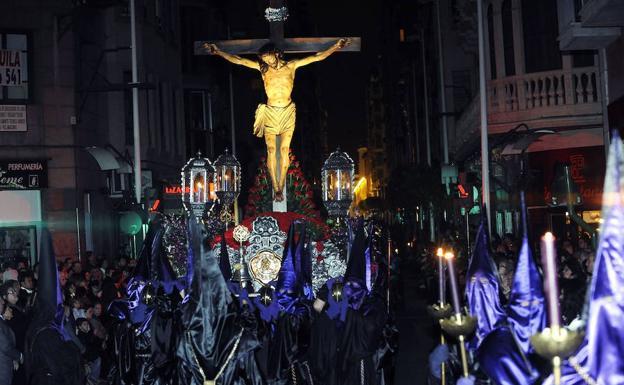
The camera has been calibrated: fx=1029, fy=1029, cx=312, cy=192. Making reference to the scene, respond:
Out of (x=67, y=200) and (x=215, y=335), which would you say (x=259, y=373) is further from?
(x=67, y=200)

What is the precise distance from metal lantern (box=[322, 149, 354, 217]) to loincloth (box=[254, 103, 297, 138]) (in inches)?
48.5

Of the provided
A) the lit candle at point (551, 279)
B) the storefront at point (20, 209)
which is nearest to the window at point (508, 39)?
the storefront at point (20, 209)

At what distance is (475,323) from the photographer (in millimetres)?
8039

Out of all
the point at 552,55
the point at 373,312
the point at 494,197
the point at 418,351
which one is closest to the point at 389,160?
the point at 494,197

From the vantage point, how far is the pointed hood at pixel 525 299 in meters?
6.95

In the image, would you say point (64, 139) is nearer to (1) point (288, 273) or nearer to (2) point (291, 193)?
(2) point (291, 193)

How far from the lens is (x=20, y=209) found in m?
26.3

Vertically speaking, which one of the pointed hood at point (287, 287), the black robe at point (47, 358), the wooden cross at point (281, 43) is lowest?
the black robe at point (47, 358)

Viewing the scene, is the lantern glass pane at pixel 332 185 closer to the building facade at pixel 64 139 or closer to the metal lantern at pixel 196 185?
the metal lantern at pixel 196 185

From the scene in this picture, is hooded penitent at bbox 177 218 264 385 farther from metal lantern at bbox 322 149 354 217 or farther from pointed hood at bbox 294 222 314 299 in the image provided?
metal lantern at bbox 322 149 354 217

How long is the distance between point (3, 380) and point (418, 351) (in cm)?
956

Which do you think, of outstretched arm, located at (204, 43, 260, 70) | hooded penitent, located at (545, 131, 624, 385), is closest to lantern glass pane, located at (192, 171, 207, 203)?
outstretched arm, located at (204, 43, 260, 70)

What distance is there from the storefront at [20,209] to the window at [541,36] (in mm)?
13054

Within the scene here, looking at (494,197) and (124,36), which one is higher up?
(124,36)
